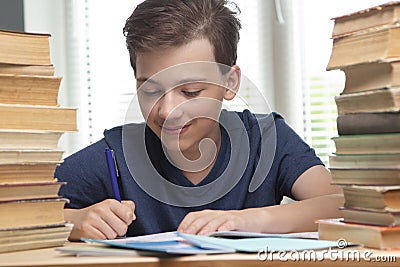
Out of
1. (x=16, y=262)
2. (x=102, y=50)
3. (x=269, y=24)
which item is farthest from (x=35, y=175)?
(x=102, y=50)

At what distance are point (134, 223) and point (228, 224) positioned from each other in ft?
1.59

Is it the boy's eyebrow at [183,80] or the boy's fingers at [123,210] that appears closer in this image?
the boy's fingers at [123,210]

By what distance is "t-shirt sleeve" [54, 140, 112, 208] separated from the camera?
5.23 feet

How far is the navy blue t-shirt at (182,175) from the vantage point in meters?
A: 1.56

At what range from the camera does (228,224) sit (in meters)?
1.09

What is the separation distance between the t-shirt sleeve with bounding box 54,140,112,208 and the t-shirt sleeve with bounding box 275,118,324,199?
1.22 ft

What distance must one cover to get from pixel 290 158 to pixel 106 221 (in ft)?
1.77

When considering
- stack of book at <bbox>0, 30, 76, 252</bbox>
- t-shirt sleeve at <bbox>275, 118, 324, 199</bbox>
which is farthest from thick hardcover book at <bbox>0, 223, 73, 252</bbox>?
t-shirt sleeve at <bbox>275, 118, 324, 199</bbox>

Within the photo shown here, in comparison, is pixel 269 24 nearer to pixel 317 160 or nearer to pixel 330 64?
pixel 317 160

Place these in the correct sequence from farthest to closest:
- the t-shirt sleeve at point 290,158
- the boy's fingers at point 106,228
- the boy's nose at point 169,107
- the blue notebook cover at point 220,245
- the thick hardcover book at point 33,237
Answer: the t-shirt sleeve at point 290,158, the boy's nose at point 169,107, the boy's fingers at point 106,228, the thick hardcover book at point 33,237, the blue notebook cover at point 220,245

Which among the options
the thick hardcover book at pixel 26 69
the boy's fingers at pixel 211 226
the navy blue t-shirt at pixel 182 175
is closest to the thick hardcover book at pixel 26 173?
the thick hardcover book at pixel 26 69

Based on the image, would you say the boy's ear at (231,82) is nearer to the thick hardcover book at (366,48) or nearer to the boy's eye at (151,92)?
the boy's eye at (151,92)

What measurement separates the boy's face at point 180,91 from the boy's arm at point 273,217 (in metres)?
0.27

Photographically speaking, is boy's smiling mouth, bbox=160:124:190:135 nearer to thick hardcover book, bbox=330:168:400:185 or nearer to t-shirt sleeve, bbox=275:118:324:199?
t-shirt sleeve, bbox=275:118:324:199
